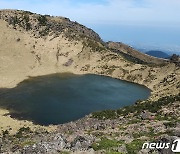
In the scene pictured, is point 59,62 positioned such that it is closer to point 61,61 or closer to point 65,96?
point 61,61

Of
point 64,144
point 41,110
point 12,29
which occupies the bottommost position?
point 41,110

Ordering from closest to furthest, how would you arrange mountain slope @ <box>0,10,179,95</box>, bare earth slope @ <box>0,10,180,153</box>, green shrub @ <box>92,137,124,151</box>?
1. green shrub @ <box>92,137,124,151</box>
2. bare earth slope @ <box>0,10,180,153</box>
3. mountain slope @ <box>0,10,179,95</box>

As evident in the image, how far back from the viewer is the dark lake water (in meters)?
99.2

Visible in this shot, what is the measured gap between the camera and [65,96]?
400ft

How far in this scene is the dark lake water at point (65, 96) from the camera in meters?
99.2

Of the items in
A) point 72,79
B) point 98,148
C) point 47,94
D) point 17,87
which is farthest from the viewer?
point 72,79

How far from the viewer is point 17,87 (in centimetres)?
13412

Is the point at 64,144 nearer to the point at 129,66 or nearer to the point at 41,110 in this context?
the point at 41,110

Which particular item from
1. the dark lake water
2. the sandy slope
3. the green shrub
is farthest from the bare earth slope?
the green shrub

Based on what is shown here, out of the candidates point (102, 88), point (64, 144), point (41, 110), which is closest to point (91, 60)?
point (102, 88)

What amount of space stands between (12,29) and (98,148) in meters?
171

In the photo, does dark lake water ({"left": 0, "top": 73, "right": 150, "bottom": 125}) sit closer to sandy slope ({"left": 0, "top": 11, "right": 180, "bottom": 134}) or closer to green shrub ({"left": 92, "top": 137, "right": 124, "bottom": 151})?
sandy slope ({"left": 0, "top": 11, "right": 180, "bottom": 134})

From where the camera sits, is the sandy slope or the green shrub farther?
the sandy slope

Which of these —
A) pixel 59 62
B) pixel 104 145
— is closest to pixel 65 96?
pixel 59 62
